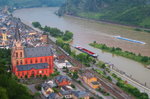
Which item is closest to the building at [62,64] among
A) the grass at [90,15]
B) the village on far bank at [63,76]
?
the village on far bank at [63,76]

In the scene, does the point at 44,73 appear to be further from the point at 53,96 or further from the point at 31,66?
the point at 53,96

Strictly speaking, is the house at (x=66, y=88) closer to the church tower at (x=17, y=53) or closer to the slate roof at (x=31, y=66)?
the slate roof at (x=31, y=66)

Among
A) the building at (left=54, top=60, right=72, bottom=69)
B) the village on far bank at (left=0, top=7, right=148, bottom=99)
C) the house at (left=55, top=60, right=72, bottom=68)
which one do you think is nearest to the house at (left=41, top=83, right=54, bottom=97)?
the village on far bank at (left=0, top=7, right=148, bottom=99)

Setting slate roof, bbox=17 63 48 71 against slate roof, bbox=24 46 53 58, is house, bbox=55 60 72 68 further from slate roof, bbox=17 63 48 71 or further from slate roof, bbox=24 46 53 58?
slate roof, bbox=17 63 48 71

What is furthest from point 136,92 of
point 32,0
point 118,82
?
point 32,0

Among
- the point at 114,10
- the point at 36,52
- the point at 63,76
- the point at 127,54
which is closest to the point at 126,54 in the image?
the point at 127,54

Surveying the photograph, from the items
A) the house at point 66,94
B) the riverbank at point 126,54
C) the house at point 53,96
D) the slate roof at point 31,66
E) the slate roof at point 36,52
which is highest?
the slate roof at point 36,52
